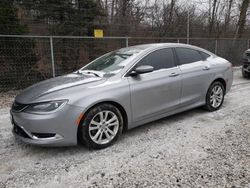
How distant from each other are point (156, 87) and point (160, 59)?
563 mm

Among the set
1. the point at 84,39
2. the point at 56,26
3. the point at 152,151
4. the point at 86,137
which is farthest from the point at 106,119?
the point at 56,26

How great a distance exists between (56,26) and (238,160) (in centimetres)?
725

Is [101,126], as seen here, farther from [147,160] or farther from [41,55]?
[41,55]

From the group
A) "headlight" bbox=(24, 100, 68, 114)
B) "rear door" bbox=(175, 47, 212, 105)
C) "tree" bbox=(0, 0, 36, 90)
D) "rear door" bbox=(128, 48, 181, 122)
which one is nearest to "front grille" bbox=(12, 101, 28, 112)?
"headlight" bbox=(24, 100, 68, 114)

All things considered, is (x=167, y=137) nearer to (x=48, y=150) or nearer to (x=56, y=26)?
(x=48, y=150)

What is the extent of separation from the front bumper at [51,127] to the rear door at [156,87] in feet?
3.18

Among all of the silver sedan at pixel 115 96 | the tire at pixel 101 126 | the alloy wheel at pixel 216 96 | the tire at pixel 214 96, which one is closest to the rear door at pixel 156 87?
the silver sedan at pixel 115 96

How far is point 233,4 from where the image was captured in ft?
49.2

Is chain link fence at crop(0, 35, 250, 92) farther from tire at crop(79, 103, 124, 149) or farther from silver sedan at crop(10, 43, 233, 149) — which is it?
tire at crop(79, 103, 124, 149)

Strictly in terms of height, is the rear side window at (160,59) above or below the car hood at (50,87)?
above

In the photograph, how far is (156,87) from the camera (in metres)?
3.51

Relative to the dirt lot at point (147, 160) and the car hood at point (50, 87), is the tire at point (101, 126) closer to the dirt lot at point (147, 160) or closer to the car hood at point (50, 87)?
the dirt lot at point (147, 160)

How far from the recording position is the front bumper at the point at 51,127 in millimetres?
2666

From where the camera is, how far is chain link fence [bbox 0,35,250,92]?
6.41 meters
